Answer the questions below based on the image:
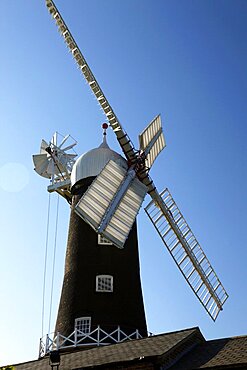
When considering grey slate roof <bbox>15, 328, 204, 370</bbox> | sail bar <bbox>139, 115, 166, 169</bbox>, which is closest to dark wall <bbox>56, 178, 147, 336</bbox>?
grey slate roof <bbox>15, 328, 204, 370</bbox>

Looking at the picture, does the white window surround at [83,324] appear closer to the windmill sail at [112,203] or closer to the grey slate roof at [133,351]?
the grey slate roof at [133,351]

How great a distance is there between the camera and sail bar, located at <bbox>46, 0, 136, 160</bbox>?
2917 cm

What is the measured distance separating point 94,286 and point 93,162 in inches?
296

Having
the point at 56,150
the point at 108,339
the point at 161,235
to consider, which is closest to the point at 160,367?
the point at 108,339

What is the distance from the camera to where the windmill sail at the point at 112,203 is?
75.4 ft

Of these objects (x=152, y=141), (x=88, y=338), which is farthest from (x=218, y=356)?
(x=152, y=141)

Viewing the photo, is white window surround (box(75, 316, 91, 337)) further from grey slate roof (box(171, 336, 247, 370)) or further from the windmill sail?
grey slate roof (box(171, 336, 247, 370))

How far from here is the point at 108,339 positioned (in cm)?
2434

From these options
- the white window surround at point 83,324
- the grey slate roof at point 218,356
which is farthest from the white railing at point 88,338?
the grey slate roof at point 218,356

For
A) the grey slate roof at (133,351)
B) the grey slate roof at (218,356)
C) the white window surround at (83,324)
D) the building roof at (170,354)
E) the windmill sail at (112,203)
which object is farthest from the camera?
the white window surround at (83,324)

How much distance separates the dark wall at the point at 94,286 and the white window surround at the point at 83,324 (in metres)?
0.22

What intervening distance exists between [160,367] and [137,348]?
2.22 m

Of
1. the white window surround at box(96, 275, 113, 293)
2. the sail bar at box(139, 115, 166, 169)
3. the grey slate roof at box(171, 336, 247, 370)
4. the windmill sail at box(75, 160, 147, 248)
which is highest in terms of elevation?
the sail bar at box(139, 115, 166, 169)

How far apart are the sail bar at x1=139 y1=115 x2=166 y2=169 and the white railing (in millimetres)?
10459
